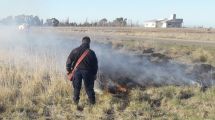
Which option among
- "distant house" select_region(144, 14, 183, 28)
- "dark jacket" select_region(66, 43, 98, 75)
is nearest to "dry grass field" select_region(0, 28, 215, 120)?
"dark jacket" select_region(66, 43, 98, 75)

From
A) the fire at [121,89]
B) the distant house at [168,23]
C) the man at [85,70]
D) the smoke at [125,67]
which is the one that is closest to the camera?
the man at [85,70]

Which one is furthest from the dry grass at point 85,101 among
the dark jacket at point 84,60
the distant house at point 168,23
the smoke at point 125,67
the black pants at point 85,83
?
the distant house at point 168,23

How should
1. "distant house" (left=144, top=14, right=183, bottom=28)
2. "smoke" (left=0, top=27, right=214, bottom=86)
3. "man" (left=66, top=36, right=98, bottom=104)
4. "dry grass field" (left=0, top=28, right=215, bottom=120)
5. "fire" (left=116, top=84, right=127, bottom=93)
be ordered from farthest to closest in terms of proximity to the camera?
1. "distant house" (left=144, top=14, right=183, bottom=28)
2. "smoke" (left=0, top=27, right=214, bottom=86)
3. "fire" (left=116, top=84, right=127, bottom=93)
4. "man" (left=66, top=36, right=98, bottom=104)
5. "dry grass field" (left=0, top=28, right=215, bottom=120)

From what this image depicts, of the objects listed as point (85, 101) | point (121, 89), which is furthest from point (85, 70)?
point (121, 89)

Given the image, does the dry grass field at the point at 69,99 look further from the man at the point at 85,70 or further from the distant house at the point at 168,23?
the distant house at the point at 168,23

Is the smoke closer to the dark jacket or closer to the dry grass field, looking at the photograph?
the dry grass field

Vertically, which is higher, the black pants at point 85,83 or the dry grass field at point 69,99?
the black pants at point 85,83

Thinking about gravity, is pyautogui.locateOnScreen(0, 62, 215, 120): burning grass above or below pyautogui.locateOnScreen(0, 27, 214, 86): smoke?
below

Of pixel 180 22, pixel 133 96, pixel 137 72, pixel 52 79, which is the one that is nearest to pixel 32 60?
pixel 52 79

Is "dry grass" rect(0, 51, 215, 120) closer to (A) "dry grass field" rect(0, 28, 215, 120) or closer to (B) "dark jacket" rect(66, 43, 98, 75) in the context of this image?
(A) "dry grass field" rect(0, 28, 215, 120)

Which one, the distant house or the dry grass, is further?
the distant house

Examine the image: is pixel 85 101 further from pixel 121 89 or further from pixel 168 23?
pixel 168 23

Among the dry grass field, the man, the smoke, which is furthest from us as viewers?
the smoke

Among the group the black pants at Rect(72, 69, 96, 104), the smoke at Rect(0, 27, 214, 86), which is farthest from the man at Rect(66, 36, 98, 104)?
the smoke at Rect(0, 27, 214, 86)
